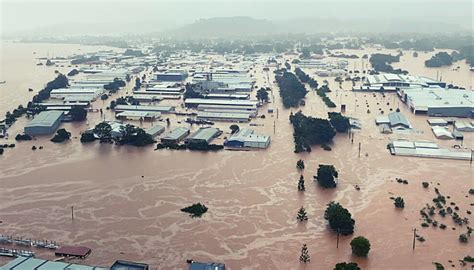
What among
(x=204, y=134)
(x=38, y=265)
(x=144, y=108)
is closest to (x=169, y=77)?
(x=144, y=108)

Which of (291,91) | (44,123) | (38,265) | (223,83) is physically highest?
(223,83)

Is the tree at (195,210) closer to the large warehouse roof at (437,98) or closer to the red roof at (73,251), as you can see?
the red roof at (73,251)

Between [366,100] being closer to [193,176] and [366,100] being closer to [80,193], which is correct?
[193,176]

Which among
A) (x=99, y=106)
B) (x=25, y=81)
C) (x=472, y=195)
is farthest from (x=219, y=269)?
(x=25, y=81)

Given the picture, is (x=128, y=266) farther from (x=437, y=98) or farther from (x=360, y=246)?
(x=437, y=98)

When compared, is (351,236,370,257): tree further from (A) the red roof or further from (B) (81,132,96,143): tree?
(B) (81,132,96,143): tree

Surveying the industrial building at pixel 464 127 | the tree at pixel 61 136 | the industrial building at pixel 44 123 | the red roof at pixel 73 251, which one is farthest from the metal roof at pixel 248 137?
the red roof at pixel 73 251
